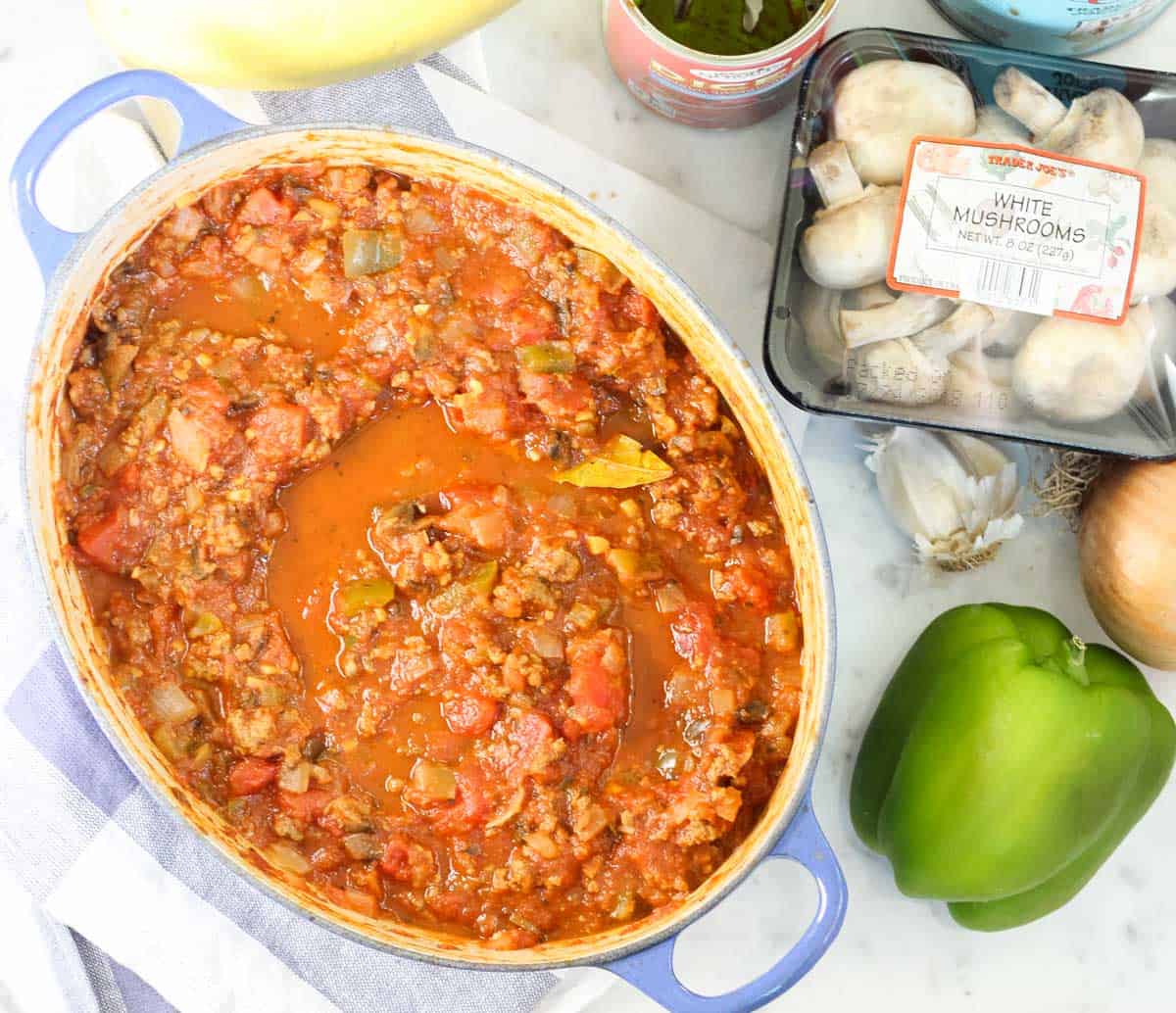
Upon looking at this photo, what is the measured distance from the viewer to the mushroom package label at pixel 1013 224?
1576 millimetres

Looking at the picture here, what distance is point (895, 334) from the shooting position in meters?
1.65

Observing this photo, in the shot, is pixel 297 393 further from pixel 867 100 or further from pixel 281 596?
pixel 867 100

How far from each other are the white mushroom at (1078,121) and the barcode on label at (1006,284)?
183mm

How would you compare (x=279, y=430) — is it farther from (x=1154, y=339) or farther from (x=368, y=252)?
(x=1154, y=339)

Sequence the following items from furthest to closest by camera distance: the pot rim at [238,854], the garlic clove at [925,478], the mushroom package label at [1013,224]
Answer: the garlic clove at [925,478] < the mushroom package label at [1013,224] < the pot rim at [238,854]

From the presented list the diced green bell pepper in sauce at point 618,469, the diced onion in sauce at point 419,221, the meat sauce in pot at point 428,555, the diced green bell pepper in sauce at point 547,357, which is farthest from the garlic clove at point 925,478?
the diced onion in sauce at point 419,221

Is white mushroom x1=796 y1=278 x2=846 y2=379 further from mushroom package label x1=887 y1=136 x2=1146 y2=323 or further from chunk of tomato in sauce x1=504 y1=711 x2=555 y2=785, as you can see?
chunk of tomato in sauce x1=504 y1=711 x2=555 y2=785

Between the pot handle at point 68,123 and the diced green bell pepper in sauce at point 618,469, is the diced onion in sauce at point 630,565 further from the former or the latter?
the pot handle at point 68,123

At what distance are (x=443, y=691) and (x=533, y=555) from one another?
22 centimetres

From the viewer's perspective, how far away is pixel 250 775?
1600mm

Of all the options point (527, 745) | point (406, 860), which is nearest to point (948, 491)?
point (527, 745)

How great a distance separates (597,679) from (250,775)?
1.58 ft

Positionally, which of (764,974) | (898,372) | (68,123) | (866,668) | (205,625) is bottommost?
(866,668)

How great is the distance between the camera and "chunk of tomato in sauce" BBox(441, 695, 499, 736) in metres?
1.61
